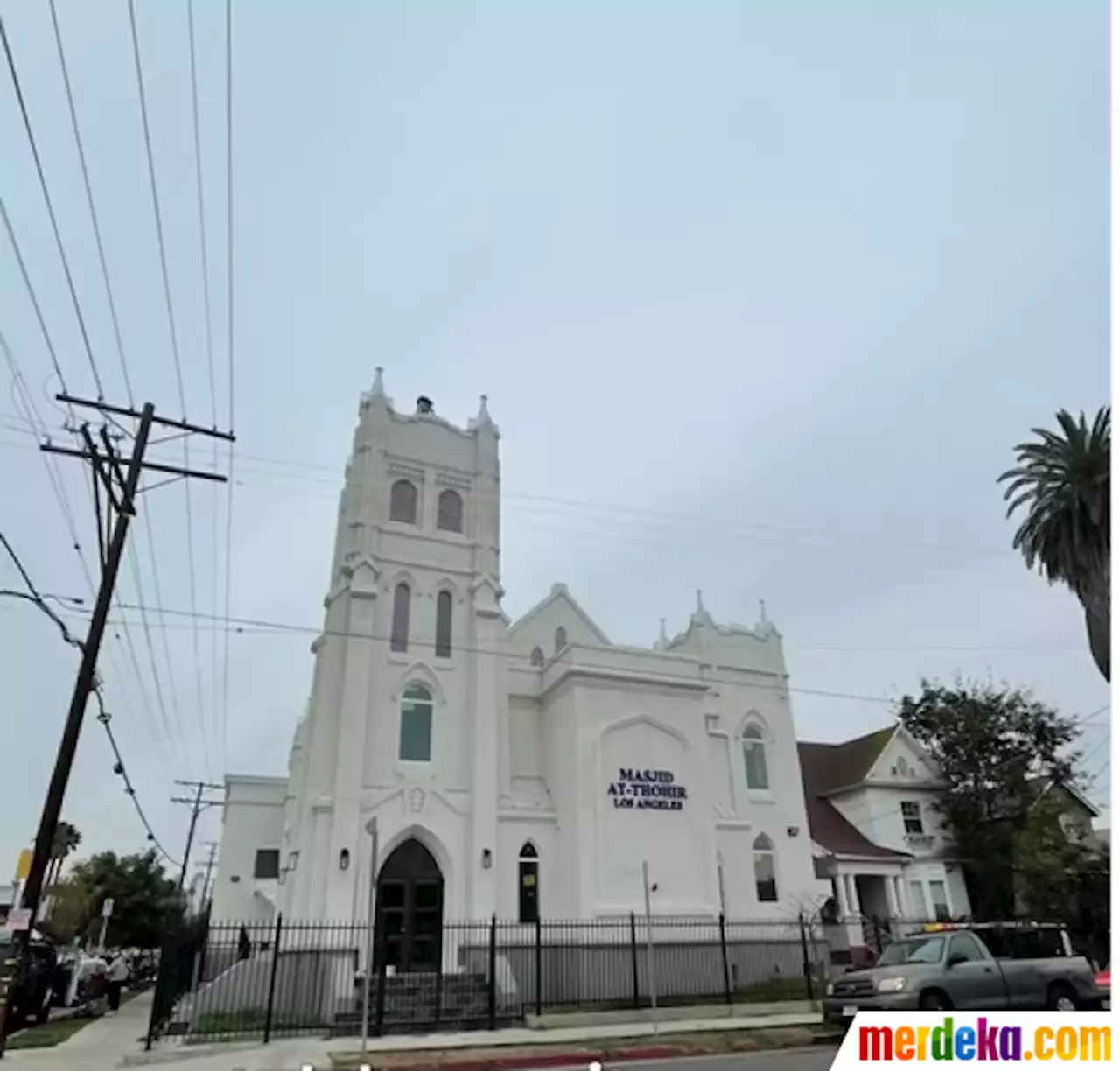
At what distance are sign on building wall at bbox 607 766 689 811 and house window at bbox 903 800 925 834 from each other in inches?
524

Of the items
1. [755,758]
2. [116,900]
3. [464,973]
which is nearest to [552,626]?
[755,758]

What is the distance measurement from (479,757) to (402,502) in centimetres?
848

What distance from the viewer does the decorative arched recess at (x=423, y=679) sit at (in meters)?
24.6

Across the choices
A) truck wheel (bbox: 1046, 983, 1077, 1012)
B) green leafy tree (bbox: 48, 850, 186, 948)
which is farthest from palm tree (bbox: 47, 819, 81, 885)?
truck wheel (bbox: 1046, 983, 1077, 1012)

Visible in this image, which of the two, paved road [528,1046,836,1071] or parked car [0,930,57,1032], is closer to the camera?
paved road [528,1046,836,1071]

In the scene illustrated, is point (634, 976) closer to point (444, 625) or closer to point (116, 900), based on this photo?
point (444, 625)

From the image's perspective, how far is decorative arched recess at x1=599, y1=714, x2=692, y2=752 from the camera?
2484 cm

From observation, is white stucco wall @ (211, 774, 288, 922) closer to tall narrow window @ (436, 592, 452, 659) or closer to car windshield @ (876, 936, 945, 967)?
tall narrow window @ (436, 592, 452, 659)

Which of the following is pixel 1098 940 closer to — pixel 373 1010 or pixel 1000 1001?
pixel 1000 1001

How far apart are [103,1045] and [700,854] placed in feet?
50.2

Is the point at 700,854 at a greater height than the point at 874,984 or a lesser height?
greater

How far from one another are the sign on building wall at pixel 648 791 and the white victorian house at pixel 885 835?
8.19 m

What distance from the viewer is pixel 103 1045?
50.7ft

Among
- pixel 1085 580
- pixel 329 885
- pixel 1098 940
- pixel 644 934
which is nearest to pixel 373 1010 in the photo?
pixel 329 885
